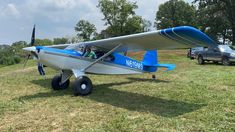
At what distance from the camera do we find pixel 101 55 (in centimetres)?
1045

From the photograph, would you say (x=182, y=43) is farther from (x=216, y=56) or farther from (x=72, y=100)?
(x=216, y=56)

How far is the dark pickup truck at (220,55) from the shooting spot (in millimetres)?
20203

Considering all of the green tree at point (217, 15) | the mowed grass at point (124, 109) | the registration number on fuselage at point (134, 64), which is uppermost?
the green tree at point (217, 15)

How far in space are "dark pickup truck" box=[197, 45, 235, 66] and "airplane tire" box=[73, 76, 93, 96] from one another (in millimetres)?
13325

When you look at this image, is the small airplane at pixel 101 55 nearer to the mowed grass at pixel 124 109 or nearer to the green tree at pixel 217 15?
the mowed grass at pixel 124 109

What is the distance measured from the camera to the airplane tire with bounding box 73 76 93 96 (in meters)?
9.02

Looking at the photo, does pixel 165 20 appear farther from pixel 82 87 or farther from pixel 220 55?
pixel 82 87

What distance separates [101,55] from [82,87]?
183 centimetres

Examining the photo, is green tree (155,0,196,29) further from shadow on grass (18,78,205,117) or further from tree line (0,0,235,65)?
shadow on grass (18,78,205,117)

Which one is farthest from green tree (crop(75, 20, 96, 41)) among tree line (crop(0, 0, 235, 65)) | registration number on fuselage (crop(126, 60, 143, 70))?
registration number on fuselage (crop(126, 60, 143, 70))

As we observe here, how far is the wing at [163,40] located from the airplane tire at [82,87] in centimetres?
160

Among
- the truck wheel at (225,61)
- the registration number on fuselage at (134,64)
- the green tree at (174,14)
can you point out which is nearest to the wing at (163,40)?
the registration number on fuselage at (134,64)

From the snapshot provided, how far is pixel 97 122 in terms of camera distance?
6.04 meters

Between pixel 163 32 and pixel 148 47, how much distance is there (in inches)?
84.6
